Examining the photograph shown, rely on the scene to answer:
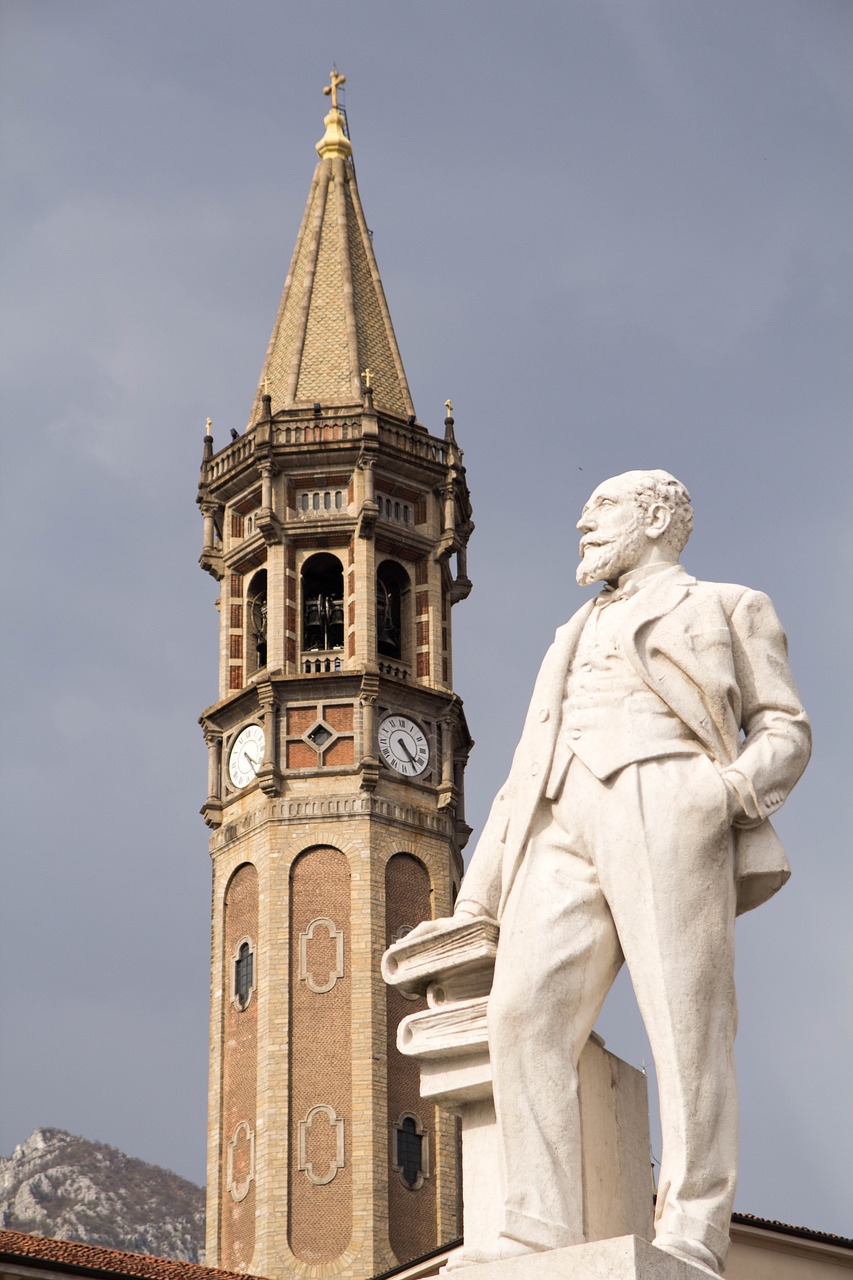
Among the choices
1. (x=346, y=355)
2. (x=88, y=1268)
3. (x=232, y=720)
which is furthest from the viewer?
(x=346, y=355)

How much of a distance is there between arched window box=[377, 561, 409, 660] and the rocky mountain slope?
125ft

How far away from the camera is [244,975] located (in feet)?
179

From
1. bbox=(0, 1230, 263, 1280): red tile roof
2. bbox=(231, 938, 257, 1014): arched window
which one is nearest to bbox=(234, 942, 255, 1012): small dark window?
bbox=(231, 938, 257, 1014): arched window

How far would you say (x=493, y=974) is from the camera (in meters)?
7.22

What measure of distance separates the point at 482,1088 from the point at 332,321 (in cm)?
5528

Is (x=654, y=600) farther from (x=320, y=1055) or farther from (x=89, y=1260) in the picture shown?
(x=320, y=1055)

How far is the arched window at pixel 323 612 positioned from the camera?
57469 millimetres

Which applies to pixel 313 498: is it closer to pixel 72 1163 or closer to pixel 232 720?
pixel 232 720

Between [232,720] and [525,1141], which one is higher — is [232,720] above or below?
above

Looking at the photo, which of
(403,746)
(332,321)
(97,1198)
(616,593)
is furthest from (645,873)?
(97,1198)

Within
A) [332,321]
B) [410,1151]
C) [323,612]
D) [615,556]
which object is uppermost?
[332,321]

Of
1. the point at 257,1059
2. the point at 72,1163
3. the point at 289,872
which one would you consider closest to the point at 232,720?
the point at 289,872

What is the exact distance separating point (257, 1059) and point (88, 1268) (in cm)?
2877

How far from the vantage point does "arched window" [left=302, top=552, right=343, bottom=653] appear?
57.5 metres
